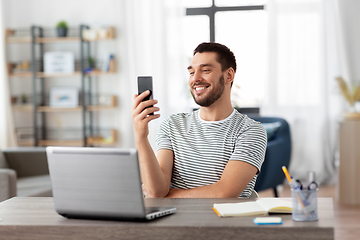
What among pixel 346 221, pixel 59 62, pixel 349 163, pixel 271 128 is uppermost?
pixel 59 62

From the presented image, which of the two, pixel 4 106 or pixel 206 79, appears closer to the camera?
pixel 206 79

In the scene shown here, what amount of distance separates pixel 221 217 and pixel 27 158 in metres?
2.64

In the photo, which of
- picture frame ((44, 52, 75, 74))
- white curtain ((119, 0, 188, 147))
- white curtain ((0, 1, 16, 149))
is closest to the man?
white curtain ((119, 0, 188, 147))

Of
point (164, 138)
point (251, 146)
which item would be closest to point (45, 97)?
point (164, 138)

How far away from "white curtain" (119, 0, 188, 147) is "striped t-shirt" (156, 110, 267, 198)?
3.06m

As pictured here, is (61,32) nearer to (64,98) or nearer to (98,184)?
(64,98)

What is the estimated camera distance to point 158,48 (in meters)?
5.08

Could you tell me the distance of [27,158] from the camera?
Answer: 3.58 m

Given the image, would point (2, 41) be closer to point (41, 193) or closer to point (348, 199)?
point (41, 193)

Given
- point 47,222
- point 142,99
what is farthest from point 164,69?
point 47,222

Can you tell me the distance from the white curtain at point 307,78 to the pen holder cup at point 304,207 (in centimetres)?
381

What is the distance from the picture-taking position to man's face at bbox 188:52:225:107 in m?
1.92

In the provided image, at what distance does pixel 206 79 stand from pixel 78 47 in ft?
12.0

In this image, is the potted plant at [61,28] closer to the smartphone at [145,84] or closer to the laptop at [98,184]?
the smartphone at [145,84]
